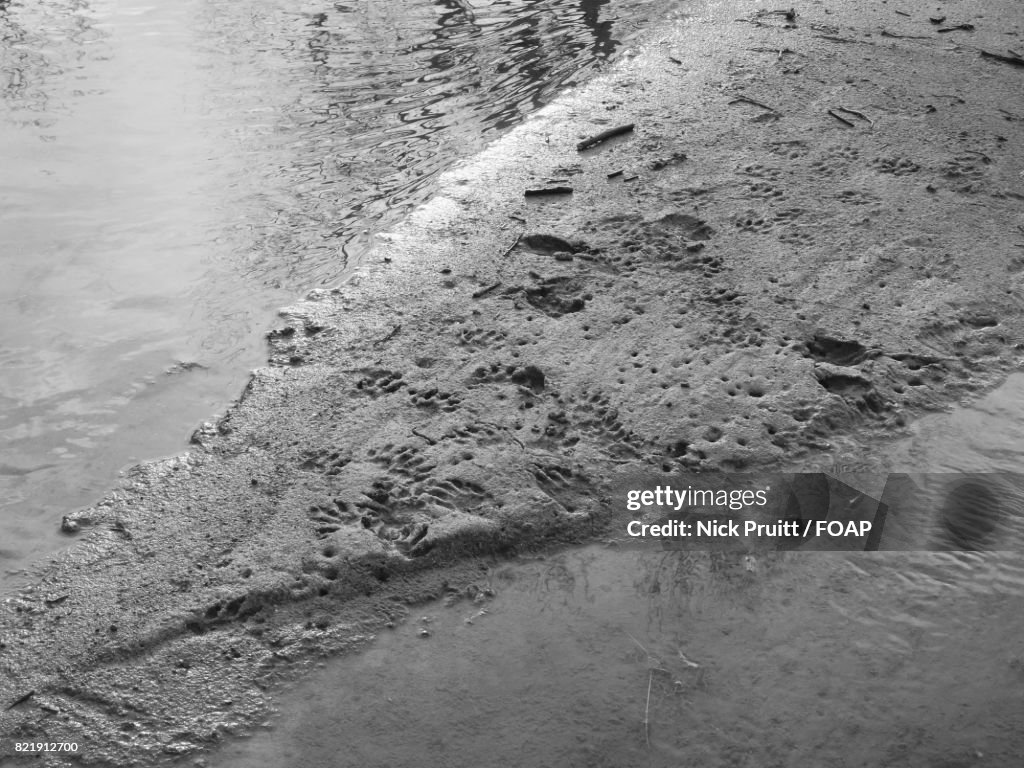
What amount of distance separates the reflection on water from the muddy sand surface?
0.49 ft

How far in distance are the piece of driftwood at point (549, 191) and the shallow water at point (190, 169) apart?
0.60 metres

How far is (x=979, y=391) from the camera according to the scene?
11.2ft

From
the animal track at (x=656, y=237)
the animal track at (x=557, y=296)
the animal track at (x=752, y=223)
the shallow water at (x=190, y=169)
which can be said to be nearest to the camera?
the shallow water at (x=190, y=169)

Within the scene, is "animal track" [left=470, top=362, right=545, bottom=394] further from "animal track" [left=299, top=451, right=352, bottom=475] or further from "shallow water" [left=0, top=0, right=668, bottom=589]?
"shallow water" [left=0, top=0, right=668, bottom=589]

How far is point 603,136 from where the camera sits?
5117 mm

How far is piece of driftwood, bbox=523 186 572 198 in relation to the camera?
4656mm

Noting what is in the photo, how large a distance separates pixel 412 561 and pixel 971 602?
150 cm

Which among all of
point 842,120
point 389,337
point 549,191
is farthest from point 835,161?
point 389,337

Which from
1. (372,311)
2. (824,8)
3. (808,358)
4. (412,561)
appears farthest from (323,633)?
(824,8)

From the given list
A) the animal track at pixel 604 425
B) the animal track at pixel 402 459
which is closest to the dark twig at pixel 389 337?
the animal track at pixel 402 459

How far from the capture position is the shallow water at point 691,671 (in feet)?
7.84

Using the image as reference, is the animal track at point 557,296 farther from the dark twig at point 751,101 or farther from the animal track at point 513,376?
the dark twig at point 751,101

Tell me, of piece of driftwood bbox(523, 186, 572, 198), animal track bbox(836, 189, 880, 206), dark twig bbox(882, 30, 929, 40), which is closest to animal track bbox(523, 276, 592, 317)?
piece of driftwood bbox(523, 186, 572, 198)

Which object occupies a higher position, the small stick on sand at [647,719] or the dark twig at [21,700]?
the small stick on sand at [647,719]
